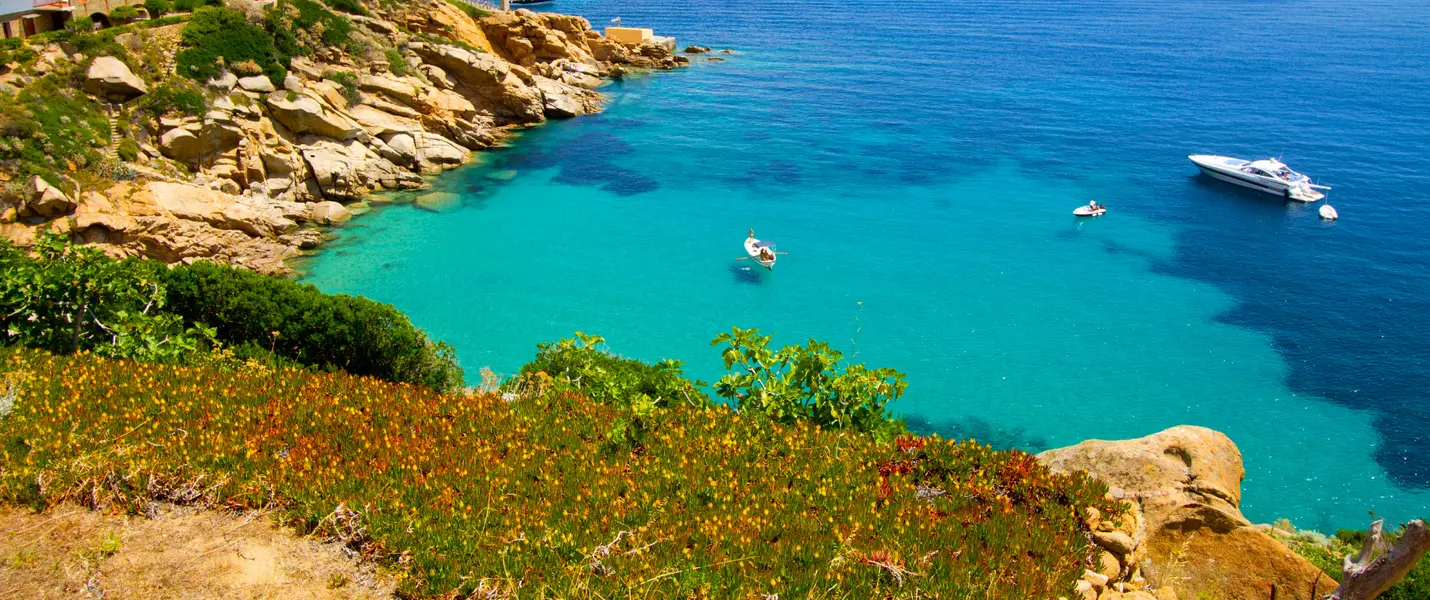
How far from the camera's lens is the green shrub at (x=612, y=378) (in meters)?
15.7

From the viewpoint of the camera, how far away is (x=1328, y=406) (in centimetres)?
2889

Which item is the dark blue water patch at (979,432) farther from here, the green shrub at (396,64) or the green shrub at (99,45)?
the green shrub at (396,64)

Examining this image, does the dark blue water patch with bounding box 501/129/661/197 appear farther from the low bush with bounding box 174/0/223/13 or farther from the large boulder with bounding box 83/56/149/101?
the large boulder with bounding box 83/56/149/101

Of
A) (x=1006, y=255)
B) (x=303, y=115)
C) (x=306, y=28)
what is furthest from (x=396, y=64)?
(x=1006, y=255)

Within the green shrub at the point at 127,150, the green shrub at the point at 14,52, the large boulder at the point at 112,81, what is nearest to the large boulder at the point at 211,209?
the green shrub at the point at 127,150

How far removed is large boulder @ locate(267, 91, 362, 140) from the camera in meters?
40.6

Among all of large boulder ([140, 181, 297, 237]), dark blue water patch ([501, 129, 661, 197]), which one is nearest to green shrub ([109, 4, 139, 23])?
large boulder ([140, 181, 297, 237])

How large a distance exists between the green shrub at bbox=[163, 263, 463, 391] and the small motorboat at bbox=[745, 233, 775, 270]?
65.1ft

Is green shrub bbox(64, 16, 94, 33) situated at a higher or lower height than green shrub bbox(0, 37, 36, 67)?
higher

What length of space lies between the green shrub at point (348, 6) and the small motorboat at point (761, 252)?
31548 mm

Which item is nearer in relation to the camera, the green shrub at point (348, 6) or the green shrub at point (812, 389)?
the green shrub at point (812, 389)

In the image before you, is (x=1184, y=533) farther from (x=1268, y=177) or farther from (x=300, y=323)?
(x=1268, y=177)

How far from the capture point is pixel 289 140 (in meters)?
40.6

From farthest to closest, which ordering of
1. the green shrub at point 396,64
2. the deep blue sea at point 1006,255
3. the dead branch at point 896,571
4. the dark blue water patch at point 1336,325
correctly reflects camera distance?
the green shrub at point 396,64, the deep blue sea at point 1006,255, the dark blue water patch at point 1336,325, the dead branch at point 896,571
